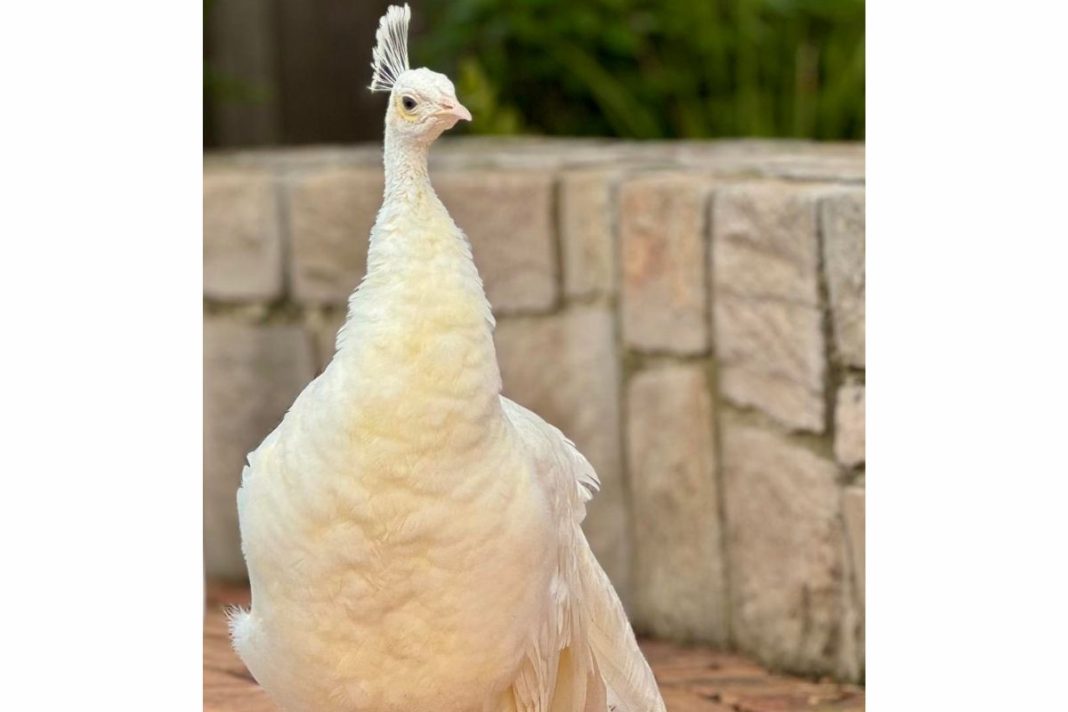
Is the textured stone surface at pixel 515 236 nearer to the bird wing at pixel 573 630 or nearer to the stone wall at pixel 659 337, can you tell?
the stone wall at pixel 659 337

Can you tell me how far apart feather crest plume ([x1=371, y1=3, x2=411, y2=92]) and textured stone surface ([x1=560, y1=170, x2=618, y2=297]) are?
5.03ft

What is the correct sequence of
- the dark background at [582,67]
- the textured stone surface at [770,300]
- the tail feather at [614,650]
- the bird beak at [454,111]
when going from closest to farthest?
the bird beak at [454,111], the tail feather at [614,650], the textured stone surface at [770,300], the dark background at [582,67]

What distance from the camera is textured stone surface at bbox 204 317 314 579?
143 inches

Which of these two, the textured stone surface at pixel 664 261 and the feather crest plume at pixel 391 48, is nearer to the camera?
the feather crest plume at pixel 391 48

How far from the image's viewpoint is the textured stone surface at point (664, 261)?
3.19 m

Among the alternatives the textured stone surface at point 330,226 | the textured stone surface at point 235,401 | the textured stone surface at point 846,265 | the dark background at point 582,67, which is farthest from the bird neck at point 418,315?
the dark background at point 582,67

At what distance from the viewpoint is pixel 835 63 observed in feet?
16.1

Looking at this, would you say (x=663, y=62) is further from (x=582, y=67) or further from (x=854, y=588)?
(x=854, y=588)

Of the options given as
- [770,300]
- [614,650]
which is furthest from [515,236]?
[614,650]

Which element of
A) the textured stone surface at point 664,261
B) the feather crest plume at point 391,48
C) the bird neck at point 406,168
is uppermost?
the feather crest plume at point 391,48

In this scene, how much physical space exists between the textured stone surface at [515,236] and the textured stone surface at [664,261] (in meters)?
0.18
